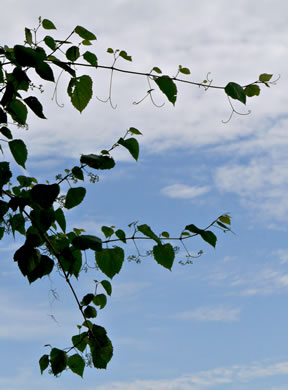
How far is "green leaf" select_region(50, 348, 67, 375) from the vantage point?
2.89 m

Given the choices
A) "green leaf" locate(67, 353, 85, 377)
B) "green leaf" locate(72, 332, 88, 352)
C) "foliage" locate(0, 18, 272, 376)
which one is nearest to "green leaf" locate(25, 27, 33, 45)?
"foliage" locate(0, 18, 272, 376)

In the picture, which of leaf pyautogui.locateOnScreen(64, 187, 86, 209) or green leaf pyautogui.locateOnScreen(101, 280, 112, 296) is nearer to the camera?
leaf pyautogui.locateOnScreen(64, 187, 86, 209)

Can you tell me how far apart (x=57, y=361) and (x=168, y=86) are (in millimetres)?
1583

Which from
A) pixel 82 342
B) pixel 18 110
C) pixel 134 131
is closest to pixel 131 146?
pixel 134 131

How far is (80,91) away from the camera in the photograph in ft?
9.16

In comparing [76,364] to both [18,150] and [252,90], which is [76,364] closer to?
[18,150]

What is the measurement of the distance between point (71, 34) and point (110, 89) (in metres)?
0.50

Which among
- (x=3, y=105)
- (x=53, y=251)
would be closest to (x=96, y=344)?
(x=53, y=251)

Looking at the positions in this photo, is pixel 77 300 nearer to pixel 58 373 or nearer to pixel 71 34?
pixel 58 373

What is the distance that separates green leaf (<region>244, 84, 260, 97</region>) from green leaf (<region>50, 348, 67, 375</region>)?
1760 millimetres

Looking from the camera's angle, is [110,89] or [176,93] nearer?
[176,93]

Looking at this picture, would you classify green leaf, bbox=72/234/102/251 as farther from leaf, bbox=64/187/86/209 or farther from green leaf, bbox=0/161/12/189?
green leaf, bbox=0/161/12/189

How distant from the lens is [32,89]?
115 inches

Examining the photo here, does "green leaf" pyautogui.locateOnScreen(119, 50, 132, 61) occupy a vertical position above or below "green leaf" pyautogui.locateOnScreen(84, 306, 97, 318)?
above
